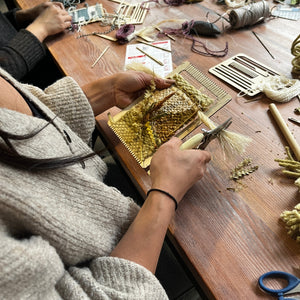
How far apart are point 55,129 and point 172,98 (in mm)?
427

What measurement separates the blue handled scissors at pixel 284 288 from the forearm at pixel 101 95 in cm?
76

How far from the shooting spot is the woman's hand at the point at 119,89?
0.93m

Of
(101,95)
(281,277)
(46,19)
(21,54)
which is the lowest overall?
(281,277)

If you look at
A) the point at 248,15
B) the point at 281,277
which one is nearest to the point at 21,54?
→ the point at 248,15

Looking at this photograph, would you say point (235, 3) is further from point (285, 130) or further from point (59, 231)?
point (59, 231)

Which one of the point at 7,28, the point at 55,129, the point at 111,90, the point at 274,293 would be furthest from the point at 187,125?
the point at 7,28

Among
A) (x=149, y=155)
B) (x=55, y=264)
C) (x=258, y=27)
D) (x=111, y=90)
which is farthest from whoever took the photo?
(x=258, y=27)

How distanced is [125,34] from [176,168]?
2.93ft

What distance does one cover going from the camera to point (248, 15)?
4.13 feet

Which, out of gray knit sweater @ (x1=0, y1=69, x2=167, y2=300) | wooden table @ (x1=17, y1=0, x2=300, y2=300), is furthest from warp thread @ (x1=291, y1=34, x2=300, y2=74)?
gray knit sweater @ (x1=0, y1=69, x2=167, y2=300)

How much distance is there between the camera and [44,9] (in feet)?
4.74

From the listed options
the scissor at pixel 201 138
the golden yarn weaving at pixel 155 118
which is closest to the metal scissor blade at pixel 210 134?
the scissor at pixel 201 138

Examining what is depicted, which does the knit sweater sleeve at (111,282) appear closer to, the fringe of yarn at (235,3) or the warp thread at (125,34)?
the warp thread at (125,34)

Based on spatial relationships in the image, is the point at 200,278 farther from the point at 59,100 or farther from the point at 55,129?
the point at 59,100
